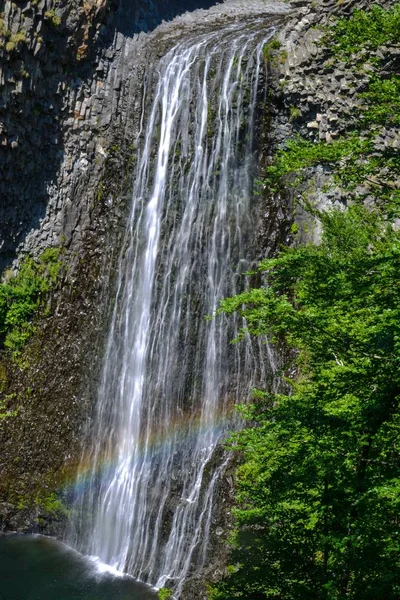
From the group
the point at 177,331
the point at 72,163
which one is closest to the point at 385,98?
the point at 177,331

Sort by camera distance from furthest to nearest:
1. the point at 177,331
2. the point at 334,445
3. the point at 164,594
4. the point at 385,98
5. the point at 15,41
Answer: the point at 15,41, the point at 177,331, the point at 164,594, the point at 385,98, the point at 334,445

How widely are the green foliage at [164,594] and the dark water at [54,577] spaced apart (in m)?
0.14

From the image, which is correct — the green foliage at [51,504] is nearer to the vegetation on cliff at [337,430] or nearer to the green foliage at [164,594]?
the green foliage at [164,594]

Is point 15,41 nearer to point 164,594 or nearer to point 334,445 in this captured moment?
point 164,594

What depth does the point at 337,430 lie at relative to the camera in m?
7.22

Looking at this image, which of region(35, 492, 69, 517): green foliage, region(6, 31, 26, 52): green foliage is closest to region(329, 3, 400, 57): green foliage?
region(6, 31, 26, 52): green foliage

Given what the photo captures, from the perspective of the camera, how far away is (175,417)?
15695 millimetres

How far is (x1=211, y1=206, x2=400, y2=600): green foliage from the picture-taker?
666 cm

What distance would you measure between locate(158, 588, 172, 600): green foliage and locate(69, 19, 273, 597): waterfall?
423mm

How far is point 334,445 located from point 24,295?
14270 mm

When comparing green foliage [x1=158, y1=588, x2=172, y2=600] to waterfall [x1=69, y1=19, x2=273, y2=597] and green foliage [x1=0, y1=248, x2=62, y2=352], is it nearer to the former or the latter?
waterfall [x1=69, y1=19, x2=273, y2=597]

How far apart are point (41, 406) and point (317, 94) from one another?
1118cm

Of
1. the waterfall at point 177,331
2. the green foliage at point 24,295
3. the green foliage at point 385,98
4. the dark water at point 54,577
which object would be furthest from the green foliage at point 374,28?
the green foliage at point 24,295

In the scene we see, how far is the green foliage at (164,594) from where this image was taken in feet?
42.5
